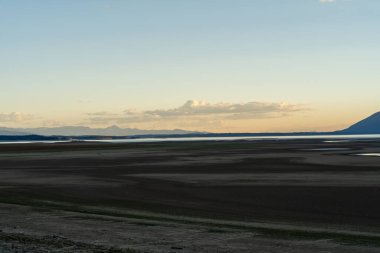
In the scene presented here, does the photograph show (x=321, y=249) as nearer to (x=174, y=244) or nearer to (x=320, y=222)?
(x=174, y=244)

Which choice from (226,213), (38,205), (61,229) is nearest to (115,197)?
(38,205)

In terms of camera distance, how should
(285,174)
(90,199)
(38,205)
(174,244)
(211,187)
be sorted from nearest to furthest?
(174,244) → (38,205) → (90,199) → (211,187) → (285,174)

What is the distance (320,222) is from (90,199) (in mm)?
→ 13533

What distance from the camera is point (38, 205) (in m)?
26.6

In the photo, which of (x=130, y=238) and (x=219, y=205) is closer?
(x=130, y=238)

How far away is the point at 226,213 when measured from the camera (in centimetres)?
2419

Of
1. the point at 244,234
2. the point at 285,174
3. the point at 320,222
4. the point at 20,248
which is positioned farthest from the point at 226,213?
the point at 285,174

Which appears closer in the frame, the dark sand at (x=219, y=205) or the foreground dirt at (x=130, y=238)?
the foreground dirt at (x=130, y=238)

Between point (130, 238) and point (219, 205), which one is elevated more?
point (130, 238)

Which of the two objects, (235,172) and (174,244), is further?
(235,172)

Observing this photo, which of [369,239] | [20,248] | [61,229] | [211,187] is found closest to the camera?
[20,248]

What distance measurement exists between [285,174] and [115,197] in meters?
16.4

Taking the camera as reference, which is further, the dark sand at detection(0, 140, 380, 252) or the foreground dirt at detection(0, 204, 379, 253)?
the dark sand at detection(0, 140, 380, 252)

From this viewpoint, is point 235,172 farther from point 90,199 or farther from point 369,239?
point 369,239
